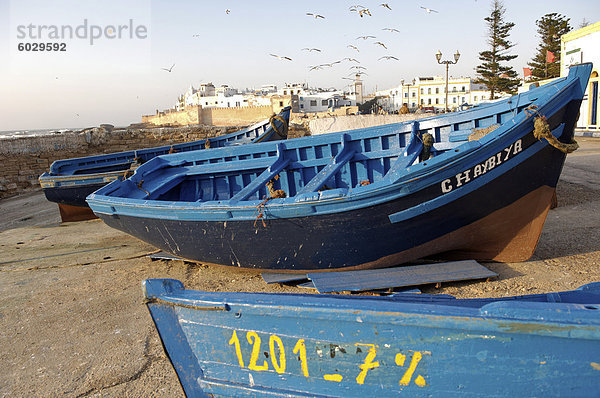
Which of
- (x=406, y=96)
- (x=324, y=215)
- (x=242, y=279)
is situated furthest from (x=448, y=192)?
(x=406, y=96)

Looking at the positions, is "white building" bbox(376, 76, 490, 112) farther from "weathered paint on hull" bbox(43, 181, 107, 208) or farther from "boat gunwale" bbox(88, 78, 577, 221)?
"boat gunwale" bbox(88, 78, 577, 221)

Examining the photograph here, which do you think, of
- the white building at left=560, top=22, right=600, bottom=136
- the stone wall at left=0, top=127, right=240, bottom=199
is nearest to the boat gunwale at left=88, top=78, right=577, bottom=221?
the stone wall at left=0, top=127, right=240, bottom=199

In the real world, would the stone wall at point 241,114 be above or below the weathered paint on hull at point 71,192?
above

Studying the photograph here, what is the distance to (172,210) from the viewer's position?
4.68 meters

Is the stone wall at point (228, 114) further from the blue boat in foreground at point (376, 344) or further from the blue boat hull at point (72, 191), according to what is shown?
the blue boat in foreground at point (376, 344)

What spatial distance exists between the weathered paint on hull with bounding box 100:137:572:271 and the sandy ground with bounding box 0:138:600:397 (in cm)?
32

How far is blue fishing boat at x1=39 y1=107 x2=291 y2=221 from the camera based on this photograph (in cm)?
853

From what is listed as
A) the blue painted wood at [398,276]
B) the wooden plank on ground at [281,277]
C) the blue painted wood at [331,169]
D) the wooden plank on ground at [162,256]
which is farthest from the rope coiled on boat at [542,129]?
the wooden plank on ground at [162,256]

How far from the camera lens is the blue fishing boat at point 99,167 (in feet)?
28.0

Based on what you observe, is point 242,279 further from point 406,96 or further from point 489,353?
point 406,96

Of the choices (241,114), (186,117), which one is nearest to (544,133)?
(241,114)

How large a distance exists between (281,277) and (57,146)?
39.5 ft

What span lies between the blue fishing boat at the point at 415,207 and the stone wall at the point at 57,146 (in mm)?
9668

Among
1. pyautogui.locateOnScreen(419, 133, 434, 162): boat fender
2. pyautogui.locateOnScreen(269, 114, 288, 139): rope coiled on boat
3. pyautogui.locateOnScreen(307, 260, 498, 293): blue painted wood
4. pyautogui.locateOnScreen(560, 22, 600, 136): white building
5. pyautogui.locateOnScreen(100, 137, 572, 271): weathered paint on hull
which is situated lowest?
pyautogui.locateOnScreen(307, 260, 498, 293): blue painted wood
